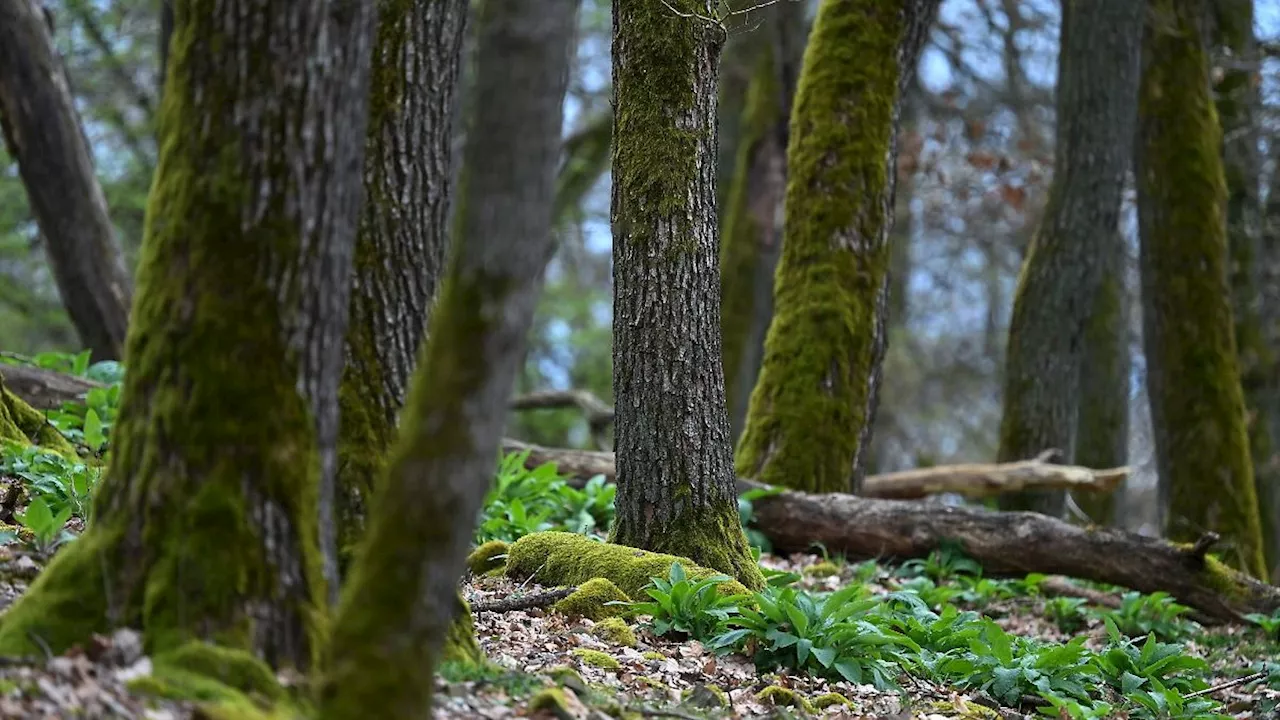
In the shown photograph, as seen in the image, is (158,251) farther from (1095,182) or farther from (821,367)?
(1095,182)

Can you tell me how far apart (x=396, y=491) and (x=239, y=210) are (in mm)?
949

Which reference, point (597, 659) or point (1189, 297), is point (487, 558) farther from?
point (1189, 297)

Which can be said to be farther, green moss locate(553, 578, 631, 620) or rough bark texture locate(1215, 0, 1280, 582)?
rough bark texture locate(1215, 0, 1280, 582)

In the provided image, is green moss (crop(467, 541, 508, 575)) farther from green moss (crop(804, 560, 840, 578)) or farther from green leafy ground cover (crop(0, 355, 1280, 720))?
green moss (crop(804, 560, 840, 578))

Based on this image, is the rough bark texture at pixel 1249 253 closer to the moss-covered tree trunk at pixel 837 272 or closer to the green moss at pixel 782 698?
the moss-covered tree trunk at pixel 837 272

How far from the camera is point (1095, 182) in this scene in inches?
411

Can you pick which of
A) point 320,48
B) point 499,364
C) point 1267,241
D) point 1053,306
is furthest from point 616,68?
point 1267,241

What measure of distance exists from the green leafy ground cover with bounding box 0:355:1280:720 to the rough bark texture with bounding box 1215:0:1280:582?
554 cm

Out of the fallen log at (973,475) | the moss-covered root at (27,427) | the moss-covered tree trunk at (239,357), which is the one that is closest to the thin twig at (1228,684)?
the fallen log at (973,475)

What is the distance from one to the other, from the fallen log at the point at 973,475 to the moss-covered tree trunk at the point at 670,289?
10.3ft

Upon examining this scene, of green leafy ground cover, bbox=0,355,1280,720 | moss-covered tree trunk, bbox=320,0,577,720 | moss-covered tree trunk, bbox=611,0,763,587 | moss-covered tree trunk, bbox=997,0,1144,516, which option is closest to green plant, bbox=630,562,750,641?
green leafy ground cover, bbox=0,355,1280,720

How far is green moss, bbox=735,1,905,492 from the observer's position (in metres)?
8.72

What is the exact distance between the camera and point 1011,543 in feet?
27.0

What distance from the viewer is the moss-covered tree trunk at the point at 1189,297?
1009 cm
